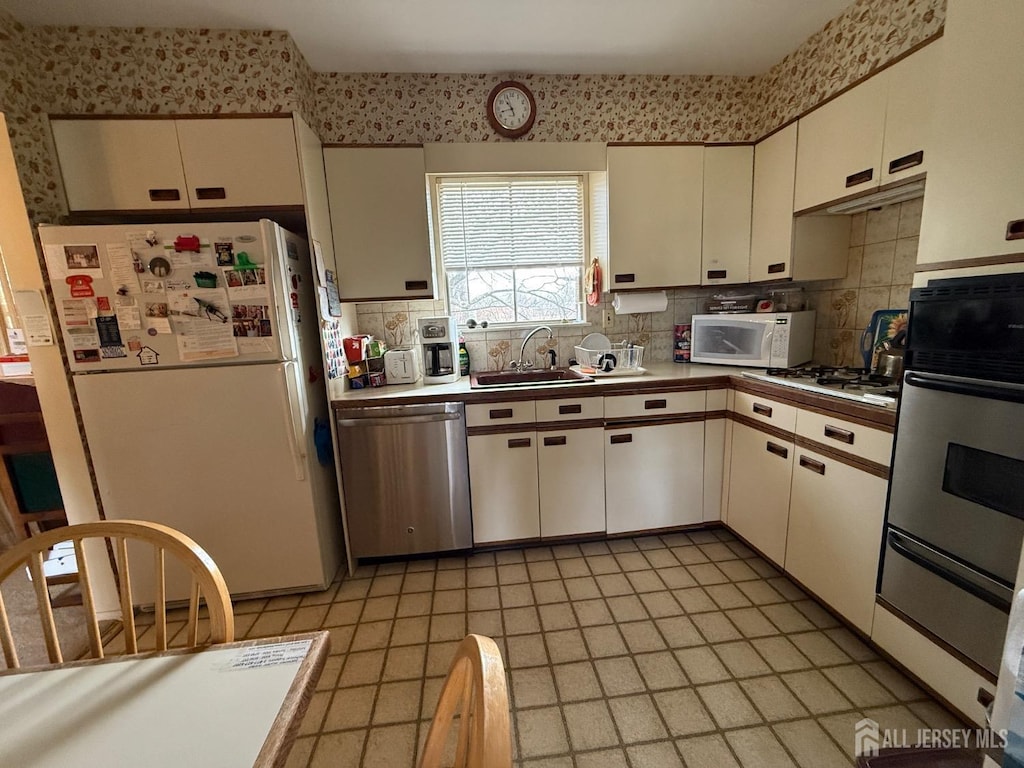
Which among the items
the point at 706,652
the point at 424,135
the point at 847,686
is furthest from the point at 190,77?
the point at 847,686

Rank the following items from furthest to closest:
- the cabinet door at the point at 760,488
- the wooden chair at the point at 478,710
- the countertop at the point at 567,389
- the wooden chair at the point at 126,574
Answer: the countertop at the point at 567,389 → the cabinet door at the point at 760,488 → the wooden chair at the point at 126,574 → the wooden chair at the point at 478,710

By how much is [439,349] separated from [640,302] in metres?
1.28

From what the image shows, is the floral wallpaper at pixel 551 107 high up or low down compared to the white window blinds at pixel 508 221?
up

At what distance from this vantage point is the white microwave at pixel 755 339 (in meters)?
2.24

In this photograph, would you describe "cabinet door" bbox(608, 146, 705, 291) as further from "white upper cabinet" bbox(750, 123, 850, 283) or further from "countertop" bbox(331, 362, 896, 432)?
"countertop" bbox(331, 362, 896, 432)

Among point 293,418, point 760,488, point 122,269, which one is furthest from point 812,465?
point 122,269

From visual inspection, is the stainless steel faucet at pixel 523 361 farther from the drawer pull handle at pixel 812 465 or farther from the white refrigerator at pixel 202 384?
the drawer pull handle at pixel 812 465

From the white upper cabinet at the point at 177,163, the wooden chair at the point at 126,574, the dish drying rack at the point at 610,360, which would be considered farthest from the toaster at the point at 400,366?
the wooden chair at the point at 126,574

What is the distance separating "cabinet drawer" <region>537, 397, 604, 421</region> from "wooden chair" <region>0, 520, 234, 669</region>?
1597 millimetres

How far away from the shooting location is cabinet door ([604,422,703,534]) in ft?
7.57

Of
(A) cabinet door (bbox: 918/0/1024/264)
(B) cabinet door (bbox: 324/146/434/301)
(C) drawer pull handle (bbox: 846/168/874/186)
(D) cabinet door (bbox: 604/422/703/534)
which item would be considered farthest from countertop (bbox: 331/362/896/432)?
(C) drawer pull handle (bbox: 846/168/874/186)

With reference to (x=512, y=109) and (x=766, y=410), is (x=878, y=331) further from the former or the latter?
(x=512, y=109)

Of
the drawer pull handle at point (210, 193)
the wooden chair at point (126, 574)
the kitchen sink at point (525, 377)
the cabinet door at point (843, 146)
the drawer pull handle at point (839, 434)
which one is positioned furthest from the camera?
the kitchen sink at point (525, 377)

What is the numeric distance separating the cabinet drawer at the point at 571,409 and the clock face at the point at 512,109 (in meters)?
1.58
